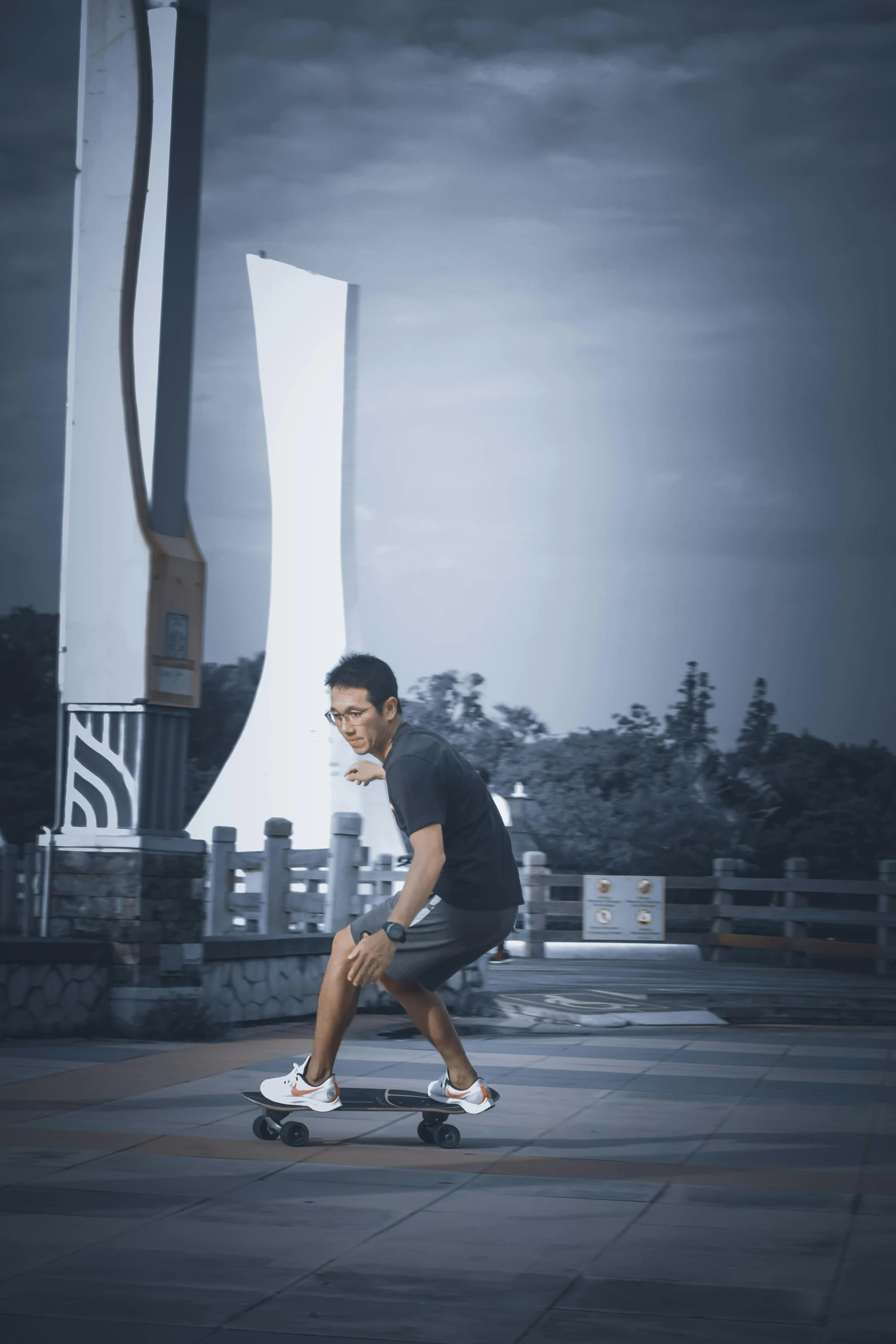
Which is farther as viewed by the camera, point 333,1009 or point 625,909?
point 625,909

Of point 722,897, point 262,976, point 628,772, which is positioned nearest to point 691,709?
point 628,772

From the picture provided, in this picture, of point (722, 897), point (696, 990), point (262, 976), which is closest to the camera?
point (262, 976)

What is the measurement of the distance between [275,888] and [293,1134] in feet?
26.2

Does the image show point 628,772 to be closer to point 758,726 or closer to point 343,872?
point 758,726

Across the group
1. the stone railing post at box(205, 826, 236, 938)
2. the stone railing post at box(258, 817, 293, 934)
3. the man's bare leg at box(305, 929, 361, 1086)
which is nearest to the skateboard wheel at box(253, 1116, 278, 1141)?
the man's bare leg at box(305, 929, 361, 1086)

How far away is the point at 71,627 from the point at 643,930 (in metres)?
13.0

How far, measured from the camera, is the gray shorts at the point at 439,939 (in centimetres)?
589

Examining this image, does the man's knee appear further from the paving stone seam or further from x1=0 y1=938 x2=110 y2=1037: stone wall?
x1=0 y1=938 x2=110 y2=1037: stone wall

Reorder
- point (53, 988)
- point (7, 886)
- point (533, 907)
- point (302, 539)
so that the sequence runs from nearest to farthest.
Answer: point (53, 988)
point (7, 886)
point (533, 907)
point (302, 539)

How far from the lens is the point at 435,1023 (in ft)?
19.8

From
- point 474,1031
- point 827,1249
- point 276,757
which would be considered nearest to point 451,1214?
point 827,1249

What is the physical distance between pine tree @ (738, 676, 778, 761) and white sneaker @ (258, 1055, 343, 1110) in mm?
53329

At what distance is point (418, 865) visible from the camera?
5590 mm

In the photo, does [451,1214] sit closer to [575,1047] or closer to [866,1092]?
[866,1092]
